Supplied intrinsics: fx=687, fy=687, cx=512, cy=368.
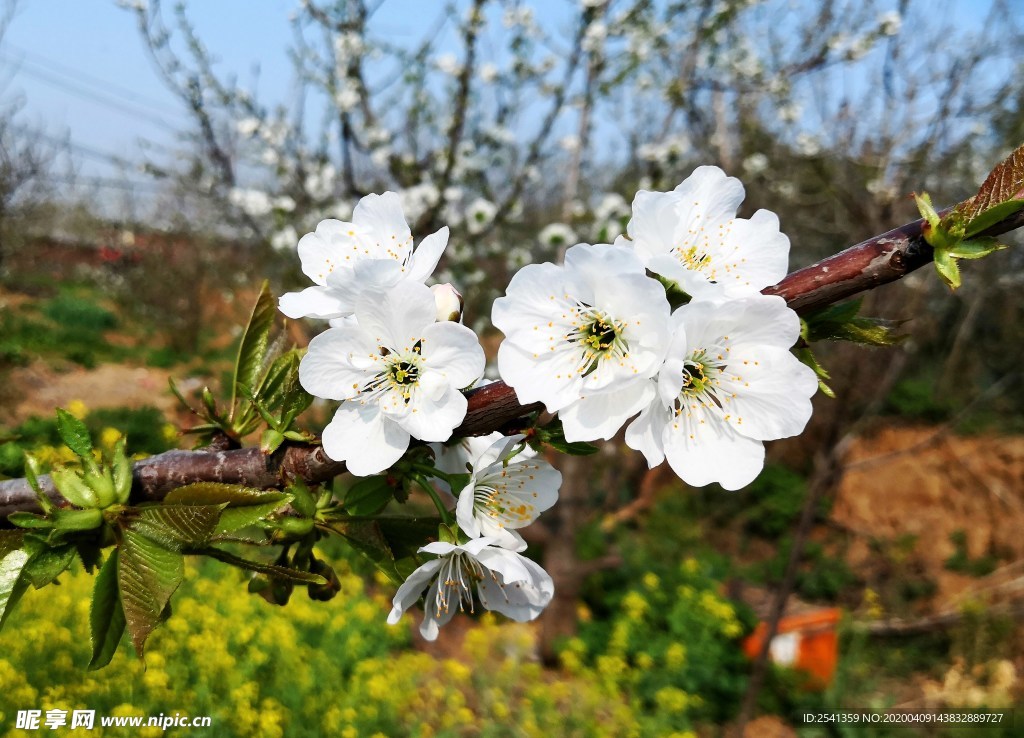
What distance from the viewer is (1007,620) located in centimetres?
579

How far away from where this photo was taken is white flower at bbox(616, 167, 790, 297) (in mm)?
679

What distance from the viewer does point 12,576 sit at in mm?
677

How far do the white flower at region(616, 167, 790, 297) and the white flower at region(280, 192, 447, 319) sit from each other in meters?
0.23

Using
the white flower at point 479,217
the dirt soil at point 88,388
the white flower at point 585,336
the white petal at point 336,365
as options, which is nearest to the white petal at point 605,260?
the white flower at point 585,336

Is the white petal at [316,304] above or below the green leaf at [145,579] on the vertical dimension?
above

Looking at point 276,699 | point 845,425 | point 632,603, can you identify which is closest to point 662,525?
point 632,603

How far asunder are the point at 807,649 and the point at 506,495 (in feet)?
17.3

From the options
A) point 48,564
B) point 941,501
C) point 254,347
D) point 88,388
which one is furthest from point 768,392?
point 88,388

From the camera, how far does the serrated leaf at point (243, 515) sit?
0.65 m

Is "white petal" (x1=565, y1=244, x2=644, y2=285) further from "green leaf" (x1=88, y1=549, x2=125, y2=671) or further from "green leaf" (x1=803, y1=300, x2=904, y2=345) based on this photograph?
"green leaf" (x1=88, y1=549, x2=125, y2=671)

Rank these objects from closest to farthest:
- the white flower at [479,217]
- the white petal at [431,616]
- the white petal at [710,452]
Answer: the white petal at [710,452] → the white petal at [431,616] → the white flower at [479,217]

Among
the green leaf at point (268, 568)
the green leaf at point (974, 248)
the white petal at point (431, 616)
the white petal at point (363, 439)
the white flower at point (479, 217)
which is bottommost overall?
the white petal at point (431, 616)

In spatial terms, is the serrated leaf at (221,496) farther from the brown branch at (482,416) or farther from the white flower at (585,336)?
the white flower at (585,336)

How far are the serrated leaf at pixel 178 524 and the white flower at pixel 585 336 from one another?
1.00 feet
